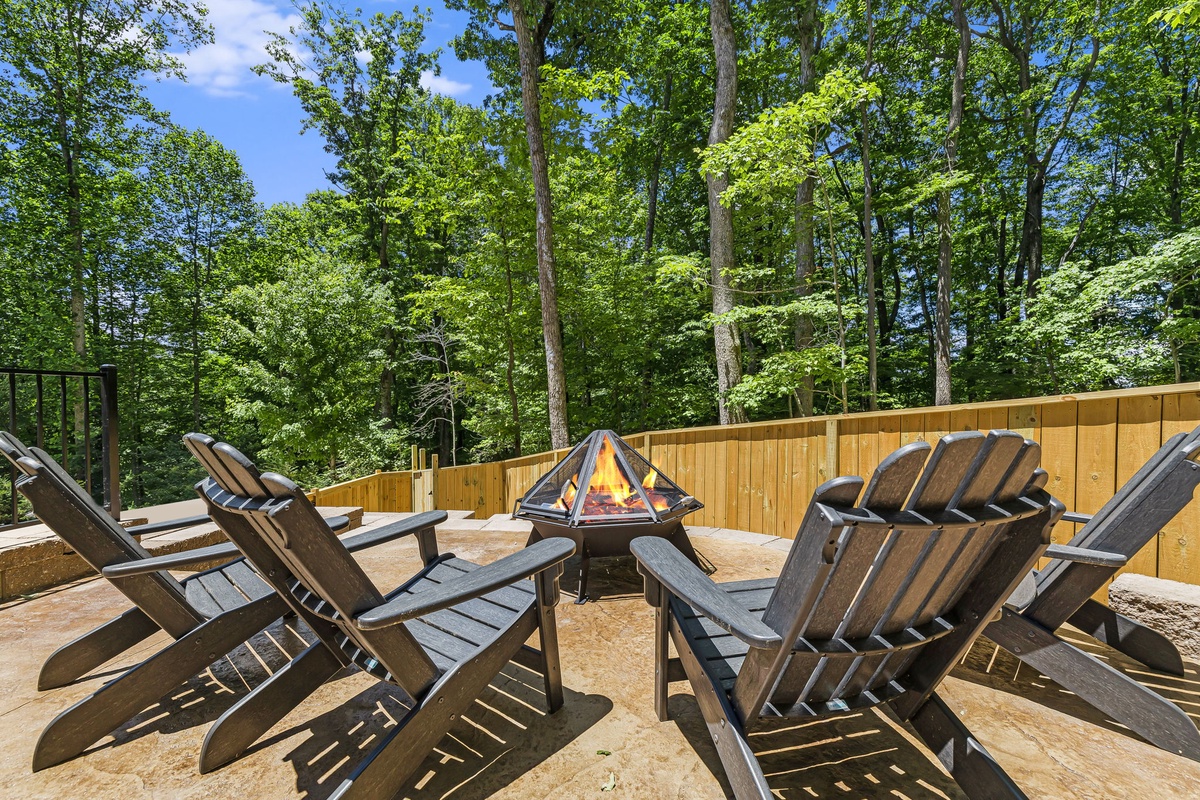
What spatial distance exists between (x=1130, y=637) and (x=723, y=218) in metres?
6.76

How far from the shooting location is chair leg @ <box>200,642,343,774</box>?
1.37 m

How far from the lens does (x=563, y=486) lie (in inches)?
128

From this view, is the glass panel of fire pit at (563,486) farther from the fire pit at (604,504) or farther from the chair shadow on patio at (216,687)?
the chair shadow on patio at (216,687)

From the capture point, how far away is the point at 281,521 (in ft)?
3.47

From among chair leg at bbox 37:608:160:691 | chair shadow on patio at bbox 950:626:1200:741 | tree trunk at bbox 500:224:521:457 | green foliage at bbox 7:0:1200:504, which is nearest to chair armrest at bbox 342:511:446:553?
chair leg at bbox 37:608:160:691

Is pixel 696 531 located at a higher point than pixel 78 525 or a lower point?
lower

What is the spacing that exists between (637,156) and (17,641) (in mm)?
13215

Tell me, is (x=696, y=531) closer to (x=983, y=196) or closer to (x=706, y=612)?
(x=706, y=612)

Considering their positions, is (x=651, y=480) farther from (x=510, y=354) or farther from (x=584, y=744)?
(x=510, y=354)

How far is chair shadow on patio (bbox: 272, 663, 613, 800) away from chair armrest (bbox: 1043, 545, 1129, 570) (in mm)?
1514

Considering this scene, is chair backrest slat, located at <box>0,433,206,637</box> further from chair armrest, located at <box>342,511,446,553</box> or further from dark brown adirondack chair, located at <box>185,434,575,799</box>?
chair armrest, located at <box>342,511,446,553</box>

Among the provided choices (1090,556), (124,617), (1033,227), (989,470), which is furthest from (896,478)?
(1033,227)

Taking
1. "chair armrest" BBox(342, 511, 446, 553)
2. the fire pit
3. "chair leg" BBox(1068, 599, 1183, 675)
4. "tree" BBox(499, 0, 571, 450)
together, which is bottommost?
"chair leg" BBox(1068, 599, 1183, 675)

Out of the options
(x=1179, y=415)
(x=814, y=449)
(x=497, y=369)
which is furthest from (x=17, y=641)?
(x=497, y=369)
